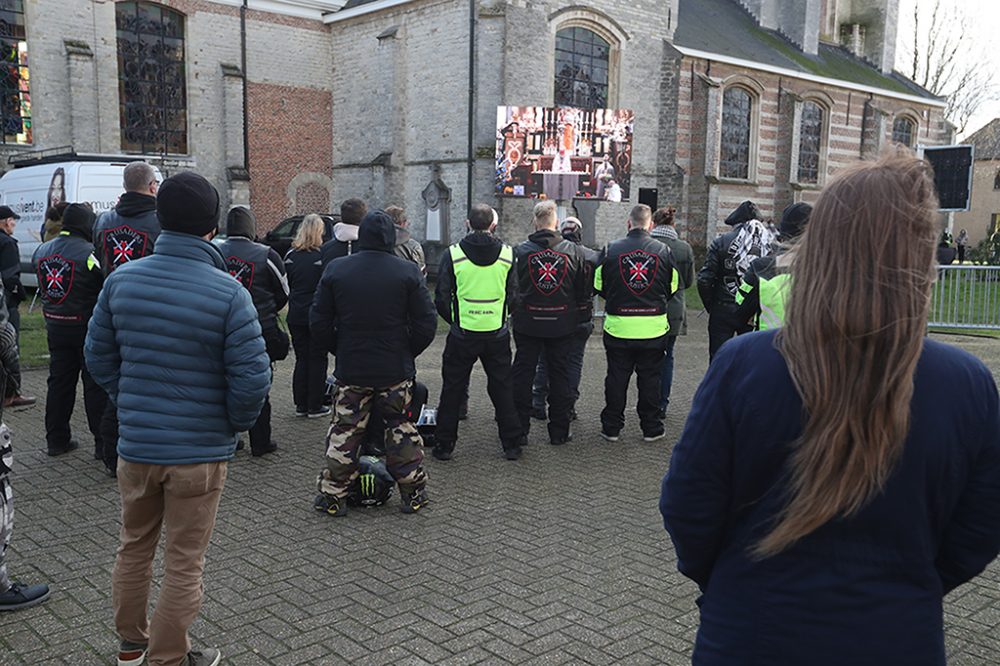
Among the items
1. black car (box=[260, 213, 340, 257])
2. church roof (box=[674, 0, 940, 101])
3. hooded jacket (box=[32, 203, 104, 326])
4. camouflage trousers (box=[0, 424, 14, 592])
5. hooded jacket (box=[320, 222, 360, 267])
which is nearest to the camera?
camouflage trousers (box=[0, 424, 14, 592])

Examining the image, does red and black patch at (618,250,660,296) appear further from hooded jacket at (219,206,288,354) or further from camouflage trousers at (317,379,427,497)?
hooded jacket at (219,206,288,354)

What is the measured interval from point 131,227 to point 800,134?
30.3 m

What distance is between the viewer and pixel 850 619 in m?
1.68

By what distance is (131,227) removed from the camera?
19.2ft

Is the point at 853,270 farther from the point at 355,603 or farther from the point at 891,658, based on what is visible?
the point at 355,603

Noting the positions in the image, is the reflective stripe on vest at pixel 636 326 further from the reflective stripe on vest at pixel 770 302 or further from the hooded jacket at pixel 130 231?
Answer: the hooded jacket at pixel 130 231

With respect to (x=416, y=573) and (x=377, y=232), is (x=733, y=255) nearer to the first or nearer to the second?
(x=377, y=232)

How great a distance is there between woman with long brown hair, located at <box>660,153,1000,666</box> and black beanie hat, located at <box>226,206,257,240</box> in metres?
5.62

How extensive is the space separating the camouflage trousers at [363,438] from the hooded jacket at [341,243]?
1.98m

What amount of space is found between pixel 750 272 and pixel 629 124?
18.5 metres

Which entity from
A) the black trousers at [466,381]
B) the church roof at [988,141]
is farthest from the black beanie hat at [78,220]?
the church roof at [988,141]

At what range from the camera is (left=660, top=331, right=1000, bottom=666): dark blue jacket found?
1.69 m

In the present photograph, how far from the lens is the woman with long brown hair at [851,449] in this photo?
1636 millimetres

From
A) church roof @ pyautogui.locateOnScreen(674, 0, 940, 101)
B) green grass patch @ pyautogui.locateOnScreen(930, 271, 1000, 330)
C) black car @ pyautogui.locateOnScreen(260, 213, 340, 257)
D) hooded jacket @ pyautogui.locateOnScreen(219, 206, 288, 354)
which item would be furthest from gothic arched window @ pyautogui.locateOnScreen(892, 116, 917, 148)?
hooded jacket @ pyautogui.locateOnScreen(219, 206, 288, 354)
